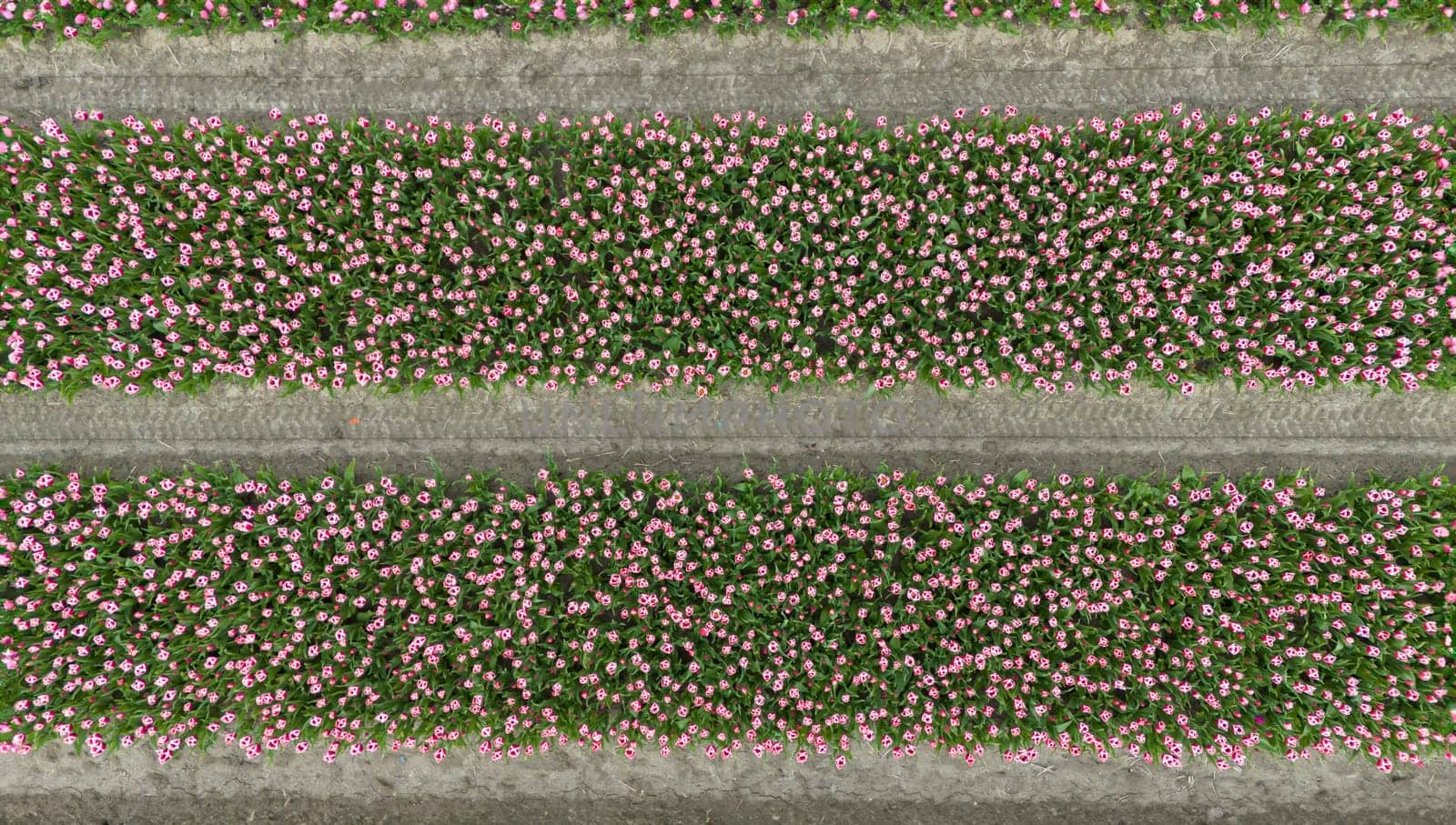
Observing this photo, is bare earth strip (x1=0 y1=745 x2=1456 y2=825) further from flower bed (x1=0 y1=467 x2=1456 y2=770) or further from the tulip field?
flower bed (x1=0 y1=467 x2=1456 y2=770)

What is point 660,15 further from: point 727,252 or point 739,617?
point 739,617

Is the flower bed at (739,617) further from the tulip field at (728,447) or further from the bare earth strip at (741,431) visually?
the bare earth strip at (741,431)

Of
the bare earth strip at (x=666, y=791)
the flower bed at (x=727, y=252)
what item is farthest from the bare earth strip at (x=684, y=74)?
the bare earth strip at (x=666, y=791)

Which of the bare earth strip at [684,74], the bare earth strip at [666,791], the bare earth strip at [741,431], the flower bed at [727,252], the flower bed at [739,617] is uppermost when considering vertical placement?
the bare earth strip at [684,74]

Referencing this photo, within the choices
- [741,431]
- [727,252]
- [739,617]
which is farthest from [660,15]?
[739,617]

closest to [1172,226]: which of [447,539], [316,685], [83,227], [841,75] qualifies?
[841,75]

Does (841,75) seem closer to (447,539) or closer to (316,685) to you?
(447,539)
